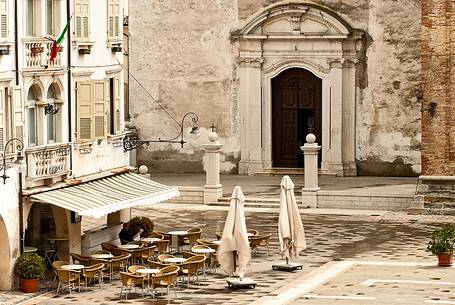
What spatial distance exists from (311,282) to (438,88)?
14.5 meters

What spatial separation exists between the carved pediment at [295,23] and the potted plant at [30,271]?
911 inches

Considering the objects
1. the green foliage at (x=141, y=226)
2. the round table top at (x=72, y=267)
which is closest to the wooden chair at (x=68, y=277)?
the round table top at (x=72, y=267)

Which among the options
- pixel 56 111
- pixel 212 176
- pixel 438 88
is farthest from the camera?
pixel 212 176

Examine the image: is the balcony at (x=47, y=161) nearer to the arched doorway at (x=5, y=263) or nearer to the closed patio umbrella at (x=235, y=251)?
the arched doorway at (x=5, y=263)

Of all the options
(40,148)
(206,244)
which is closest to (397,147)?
(206,244)

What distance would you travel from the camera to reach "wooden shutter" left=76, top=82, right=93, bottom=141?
4266cm

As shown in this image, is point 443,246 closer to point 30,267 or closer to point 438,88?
point 30,267

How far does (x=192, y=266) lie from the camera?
3997 centimetres

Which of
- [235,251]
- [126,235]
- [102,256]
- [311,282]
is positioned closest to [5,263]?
[102,256]

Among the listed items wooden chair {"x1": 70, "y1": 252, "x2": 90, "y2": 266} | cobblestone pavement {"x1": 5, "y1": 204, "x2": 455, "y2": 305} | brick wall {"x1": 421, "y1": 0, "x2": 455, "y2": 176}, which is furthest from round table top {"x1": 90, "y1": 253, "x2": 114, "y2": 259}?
brick wall {"x1": 421, "y1": 0, "x2": 455, "y2": 176}

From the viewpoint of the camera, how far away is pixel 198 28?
202 ft

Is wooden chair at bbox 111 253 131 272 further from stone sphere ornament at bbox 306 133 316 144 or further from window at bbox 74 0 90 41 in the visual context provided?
stone sphere ornament at bbox 306 133 316 144

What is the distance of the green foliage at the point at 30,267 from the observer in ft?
127

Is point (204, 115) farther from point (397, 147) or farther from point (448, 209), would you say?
point (448, 209)
